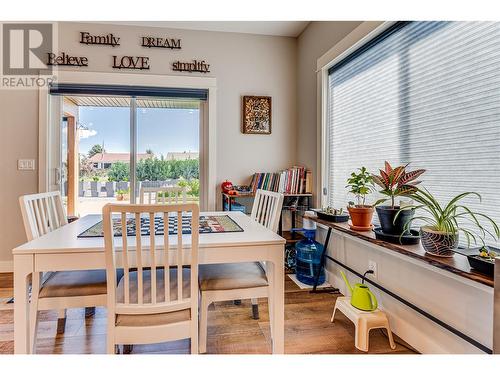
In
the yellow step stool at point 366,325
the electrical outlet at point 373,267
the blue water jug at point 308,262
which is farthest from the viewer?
the blue water jug at point 308,262

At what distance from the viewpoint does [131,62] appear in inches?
124

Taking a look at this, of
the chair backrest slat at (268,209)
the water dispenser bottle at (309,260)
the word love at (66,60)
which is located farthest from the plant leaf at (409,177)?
the word love at (66,60)

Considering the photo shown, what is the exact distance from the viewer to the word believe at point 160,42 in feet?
10.4

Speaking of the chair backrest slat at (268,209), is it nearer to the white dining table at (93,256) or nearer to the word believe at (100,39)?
the white dining table at (93,256)

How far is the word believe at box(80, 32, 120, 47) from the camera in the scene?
307 centimetres

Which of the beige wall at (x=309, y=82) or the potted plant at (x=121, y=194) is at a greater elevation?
the beige wall at (x=309, y=82)

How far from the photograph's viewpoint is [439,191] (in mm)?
1647

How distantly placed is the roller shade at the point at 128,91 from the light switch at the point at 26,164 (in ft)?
2.57

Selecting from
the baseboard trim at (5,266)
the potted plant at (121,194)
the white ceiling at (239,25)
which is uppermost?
the white ceiling at (239,25)

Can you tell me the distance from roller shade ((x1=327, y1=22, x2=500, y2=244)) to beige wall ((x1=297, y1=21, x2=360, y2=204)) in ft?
Answer: 1.52

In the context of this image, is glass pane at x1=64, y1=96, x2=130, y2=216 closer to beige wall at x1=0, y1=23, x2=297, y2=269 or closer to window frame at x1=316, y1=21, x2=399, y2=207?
beige wall at x1=0, y1=23, x2=297, y2=269

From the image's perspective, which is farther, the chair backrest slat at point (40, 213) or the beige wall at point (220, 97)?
the beige wall at point (220, 97)

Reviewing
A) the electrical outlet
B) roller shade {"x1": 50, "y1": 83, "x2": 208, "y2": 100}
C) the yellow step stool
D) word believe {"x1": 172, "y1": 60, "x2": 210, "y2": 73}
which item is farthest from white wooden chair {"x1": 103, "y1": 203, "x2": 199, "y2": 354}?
word believe {"x1": 172, "y1": 60, "x2": 210, "y2": 73}

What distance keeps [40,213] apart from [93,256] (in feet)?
2.66
